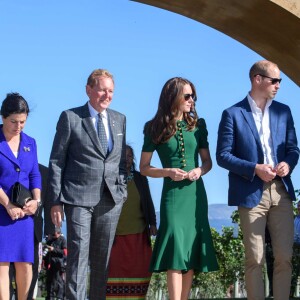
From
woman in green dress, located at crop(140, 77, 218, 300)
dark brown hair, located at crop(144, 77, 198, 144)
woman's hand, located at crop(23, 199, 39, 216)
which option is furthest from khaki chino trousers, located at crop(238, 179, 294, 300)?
woman's hand, located at crop(23, 199, 39, 216)

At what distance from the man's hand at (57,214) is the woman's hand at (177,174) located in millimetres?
835

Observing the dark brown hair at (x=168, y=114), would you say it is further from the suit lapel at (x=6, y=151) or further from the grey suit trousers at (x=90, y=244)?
the suit lapel at (x=6, y=151)

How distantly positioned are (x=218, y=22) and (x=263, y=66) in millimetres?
1452

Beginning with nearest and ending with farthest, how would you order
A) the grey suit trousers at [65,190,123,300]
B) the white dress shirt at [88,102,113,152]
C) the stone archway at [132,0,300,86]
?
the grey suit trousers at [65,190,123,300]
the white dress shirt at [88,102,113,152]
the stone archway at [132,0,300,86]

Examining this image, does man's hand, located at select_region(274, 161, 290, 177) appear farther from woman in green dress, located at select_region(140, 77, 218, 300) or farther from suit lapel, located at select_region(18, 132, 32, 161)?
suit lapel, located at select_region(18, 132, 32, 161)

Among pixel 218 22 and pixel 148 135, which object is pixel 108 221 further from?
pixel 218 22

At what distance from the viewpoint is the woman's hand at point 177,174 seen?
632 centimetres

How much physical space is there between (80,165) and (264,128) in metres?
1.43

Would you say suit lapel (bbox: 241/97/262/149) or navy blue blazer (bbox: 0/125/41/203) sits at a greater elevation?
suit lapel (bbox: 241/97/262/149)

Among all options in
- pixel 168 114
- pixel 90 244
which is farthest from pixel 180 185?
pixel 90 244

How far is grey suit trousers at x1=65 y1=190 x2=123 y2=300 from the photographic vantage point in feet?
20.0

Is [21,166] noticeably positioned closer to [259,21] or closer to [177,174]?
[177,174]

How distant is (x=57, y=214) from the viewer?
6.18 m

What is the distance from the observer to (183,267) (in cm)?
623
